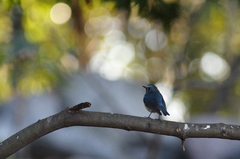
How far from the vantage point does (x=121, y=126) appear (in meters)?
2.86

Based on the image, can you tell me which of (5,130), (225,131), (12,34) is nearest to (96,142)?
(5,130)

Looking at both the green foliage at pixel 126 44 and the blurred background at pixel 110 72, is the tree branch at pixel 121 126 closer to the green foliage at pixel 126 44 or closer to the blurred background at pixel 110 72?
the green foliage at pixel 126 44

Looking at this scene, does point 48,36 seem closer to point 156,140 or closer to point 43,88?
point 43,88

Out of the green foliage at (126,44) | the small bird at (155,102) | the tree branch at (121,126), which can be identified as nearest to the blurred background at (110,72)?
the green foliage at (126,44)

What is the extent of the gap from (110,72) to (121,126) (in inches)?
376

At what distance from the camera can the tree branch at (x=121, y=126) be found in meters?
2.79

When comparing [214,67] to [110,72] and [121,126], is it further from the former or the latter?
[121,126]

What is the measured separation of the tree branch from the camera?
279 cm

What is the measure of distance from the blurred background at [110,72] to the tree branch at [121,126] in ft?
8.36

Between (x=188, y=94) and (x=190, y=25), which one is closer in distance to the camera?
(x=190, y=25)

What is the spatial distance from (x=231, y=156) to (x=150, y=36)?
4057mm

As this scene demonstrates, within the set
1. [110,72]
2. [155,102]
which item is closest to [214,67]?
[110,72]

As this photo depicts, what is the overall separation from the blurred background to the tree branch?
8.36 ft

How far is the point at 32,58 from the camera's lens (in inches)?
253
